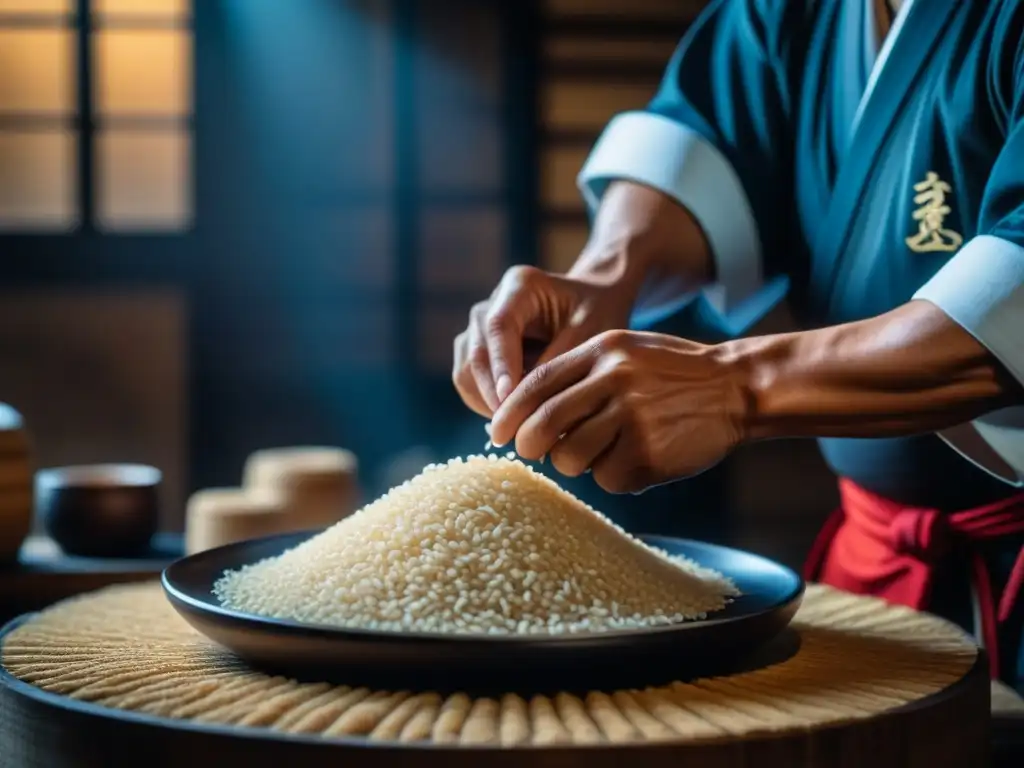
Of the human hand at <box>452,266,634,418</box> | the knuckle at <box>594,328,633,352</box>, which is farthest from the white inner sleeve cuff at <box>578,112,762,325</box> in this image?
the knuckle at <box>594,328,633,352</box>

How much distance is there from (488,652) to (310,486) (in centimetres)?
138

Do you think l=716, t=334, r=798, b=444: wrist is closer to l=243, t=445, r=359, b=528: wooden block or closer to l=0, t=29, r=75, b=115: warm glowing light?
l=243, t=445, r=359, b=528: wooden block

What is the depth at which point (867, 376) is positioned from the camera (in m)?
1.25

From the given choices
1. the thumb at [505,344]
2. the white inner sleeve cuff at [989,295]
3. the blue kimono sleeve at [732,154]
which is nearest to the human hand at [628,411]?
the thumb at [505,344]

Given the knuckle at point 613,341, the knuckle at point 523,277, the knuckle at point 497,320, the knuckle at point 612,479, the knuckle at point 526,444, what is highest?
the knuckle at point 523,277

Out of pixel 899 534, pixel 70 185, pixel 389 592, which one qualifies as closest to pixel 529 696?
pixel 389 592

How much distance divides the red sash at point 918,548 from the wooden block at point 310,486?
0.99m

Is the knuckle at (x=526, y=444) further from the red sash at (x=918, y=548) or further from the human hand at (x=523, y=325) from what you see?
the red sash at (x=918, y=548)

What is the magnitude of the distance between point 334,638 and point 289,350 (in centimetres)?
474

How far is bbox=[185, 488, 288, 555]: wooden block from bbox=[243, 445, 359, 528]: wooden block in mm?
47

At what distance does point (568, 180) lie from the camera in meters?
5.55

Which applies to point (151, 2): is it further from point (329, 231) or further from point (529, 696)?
point (529, 696)

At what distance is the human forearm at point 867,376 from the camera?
1.24 m

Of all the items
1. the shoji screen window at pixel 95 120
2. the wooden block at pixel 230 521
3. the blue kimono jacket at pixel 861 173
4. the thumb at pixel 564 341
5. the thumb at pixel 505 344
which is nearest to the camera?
the thumb at pixel 505 344
